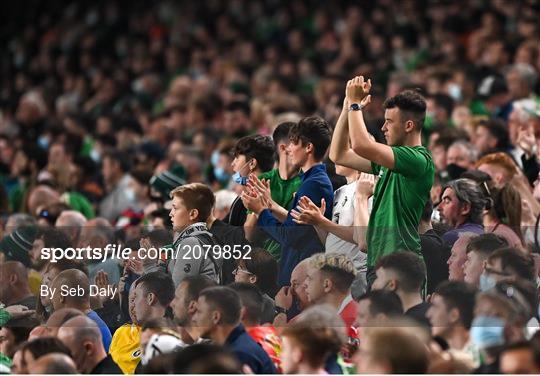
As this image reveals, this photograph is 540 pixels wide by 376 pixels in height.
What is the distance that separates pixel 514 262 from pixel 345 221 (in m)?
1.28

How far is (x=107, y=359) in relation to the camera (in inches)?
344

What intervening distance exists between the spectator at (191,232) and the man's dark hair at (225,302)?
1.59 feet

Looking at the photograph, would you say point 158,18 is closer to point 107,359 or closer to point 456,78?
point 456,78

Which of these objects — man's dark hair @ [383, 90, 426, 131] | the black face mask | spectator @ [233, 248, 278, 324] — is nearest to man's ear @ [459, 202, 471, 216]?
man's dark hair @ [383, 90, 426, 131]

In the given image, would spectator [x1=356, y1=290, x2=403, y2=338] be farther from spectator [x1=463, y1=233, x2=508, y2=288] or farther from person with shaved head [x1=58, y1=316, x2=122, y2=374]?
person with shaved head [x1=58, y1=316, x2=122, y2=374]

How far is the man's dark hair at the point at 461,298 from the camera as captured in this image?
8172mm

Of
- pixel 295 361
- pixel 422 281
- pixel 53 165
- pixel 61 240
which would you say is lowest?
pixel 295 361

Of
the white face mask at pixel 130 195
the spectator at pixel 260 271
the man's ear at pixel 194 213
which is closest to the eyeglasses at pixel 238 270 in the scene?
the spectator at pixel 260 271

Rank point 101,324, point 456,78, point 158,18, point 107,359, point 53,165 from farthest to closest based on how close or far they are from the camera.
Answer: point 158,18, point 456,78, point 53,165, point 101,324, point 107,359

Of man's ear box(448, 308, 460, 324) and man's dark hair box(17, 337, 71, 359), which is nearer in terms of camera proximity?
man's ear box(448, 308, 460, 324)

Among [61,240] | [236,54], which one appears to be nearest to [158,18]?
[236,54]

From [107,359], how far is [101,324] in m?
0.66

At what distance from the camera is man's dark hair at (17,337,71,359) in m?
8.31

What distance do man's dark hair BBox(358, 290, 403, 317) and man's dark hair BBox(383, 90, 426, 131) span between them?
116cm
